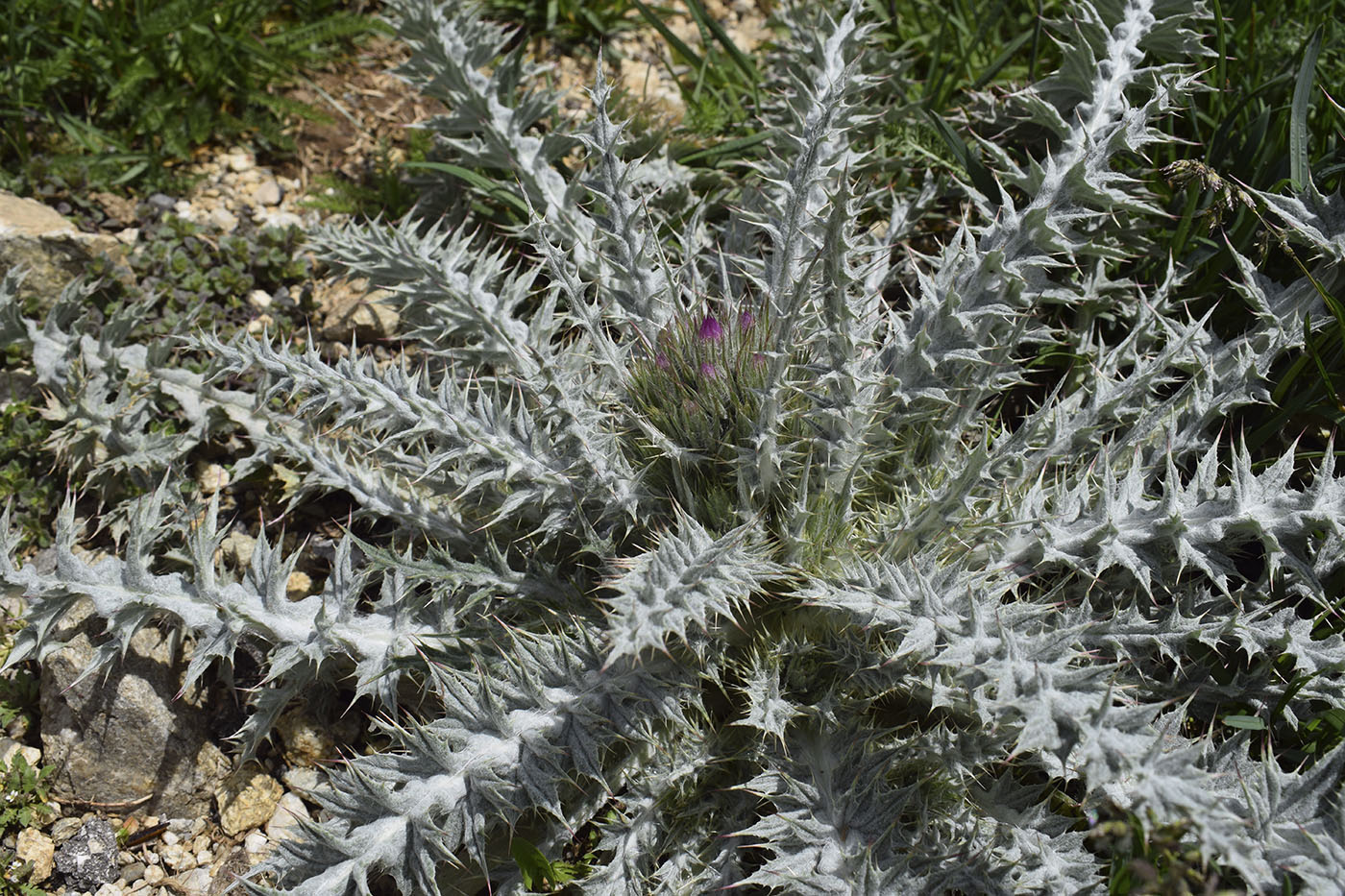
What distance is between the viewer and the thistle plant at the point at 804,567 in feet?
6.54

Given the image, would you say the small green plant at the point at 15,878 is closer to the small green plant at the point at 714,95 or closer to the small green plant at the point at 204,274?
the small green plant at the point at 204,274

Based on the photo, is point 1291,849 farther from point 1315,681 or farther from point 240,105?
point 240,105

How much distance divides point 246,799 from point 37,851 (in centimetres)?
53

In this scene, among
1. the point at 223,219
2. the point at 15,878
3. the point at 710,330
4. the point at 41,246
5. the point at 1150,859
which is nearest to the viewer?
the point at 1150,859

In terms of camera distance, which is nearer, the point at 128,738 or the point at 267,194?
the point at 128,738

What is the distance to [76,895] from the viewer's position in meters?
2.51

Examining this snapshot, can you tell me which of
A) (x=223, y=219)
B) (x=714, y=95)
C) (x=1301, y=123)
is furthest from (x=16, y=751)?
(x=1301, y=123)

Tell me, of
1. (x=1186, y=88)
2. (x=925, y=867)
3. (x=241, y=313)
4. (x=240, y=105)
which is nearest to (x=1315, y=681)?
(x=925, y=867)

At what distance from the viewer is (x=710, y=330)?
2.30m

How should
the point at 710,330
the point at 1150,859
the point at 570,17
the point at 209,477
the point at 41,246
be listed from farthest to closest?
the point at 570,17 < the point at 41,246 < the point at 209,477 < the point at 710,330 < the point at 1150,859

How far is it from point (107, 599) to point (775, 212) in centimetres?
201

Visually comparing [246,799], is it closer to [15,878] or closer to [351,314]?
[15,878]

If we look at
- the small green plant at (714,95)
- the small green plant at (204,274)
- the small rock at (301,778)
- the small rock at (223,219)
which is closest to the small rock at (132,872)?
the small rock at (301,778)

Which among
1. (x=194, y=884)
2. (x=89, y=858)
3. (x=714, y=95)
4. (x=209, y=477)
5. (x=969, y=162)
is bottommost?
(x=194, y=884)
